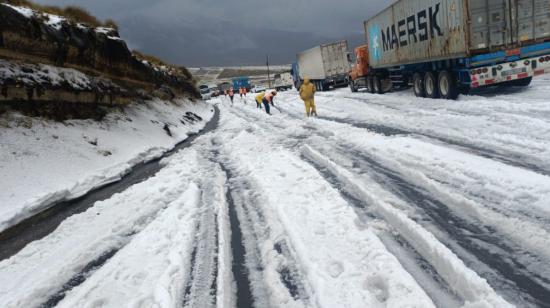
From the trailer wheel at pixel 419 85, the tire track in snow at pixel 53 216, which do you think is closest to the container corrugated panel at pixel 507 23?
the trailer wheel at pixel 419 85

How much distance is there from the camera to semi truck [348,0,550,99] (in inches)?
494

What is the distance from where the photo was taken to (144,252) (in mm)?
4266

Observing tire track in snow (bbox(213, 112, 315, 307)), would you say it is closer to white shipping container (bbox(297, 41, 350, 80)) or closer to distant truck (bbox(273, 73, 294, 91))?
white shipping container (bbox(297, 41, 350, 80))

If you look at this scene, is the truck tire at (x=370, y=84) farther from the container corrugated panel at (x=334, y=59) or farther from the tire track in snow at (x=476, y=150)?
the tire track in snow at (x=476, y=150)

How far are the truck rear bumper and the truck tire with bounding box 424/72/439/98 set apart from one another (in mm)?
2404

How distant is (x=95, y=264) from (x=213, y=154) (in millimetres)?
6098

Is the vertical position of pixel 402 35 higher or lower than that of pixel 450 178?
higher

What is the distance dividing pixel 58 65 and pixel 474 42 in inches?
522

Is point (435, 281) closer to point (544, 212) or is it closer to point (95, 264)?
point (544, 212)

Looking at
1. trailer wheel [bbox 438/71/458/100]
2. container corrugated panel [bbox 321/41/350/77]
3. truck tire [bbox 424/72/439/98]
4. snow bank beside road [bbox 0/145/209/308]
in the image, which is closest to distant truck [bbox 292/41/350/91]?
container corrugated panel [bbox 321/41/350/77]

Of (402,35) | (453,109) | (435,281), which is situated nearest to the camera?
(435,281)

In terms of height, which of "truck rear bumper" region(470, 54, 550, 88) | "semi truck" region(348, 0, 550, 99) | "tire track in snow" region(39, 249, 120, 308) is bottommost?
"tire track in snow" region(39, 249, 120, 308)

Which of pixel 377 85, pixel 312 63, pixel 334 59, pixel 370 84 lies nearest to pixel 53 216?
pixel 377 85

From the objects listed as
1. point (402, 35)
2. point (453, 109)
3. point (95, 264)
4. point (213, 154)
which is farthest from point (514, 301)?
point (402, 35)
